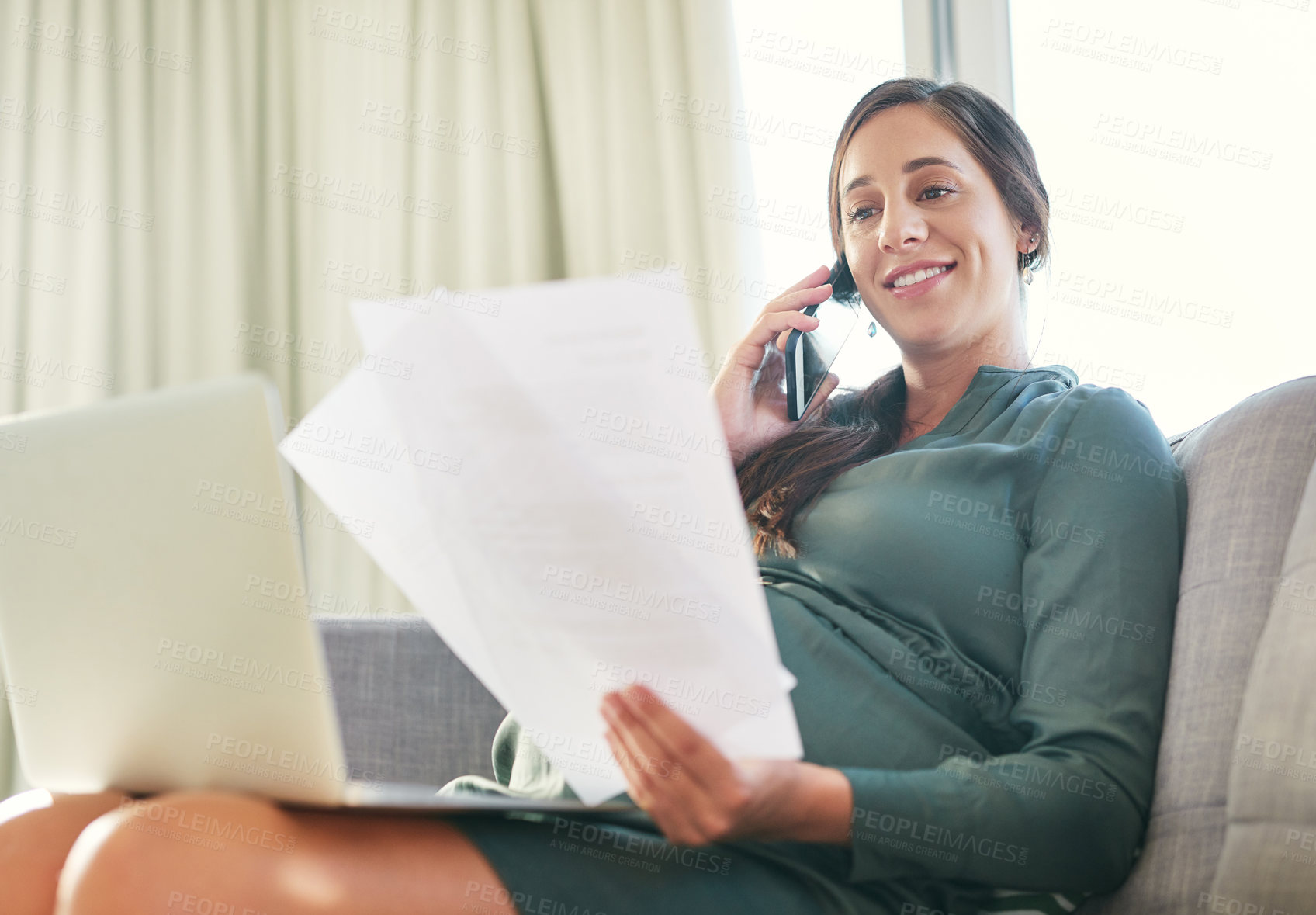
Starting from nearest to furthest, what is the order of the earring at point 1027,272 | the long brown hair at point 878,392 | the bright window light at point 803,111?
the long brown hair at point 878,392 → the earring at point 1027,272 → the bright window light at point 803,111

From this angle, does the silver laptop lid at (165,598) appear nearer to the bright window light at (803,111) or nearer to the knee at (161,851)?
the knee at (161,851)

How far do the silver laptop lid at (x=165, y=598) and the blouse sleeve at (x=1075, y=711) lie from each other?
1.31 feet

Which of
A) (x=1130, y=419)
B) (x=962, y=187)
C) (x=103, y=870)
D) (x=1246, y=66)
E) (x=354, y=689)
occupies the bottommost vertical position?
(x=354, y=689)

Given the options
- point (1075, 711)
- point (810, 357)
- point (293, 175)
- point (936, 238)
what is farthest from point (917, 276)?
point (293, 175)

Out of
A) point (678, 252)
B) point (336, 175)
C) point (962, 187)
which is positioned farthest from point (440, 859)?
point (336, 175)

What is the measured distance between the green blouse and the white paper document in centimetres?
20

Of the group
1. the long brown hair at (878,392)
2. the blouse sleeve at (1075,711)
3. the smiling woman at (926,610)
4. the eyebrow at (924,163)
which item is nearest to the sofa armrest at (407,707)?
the smiling woman at (926,610)

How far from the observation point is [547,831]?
0.73 meters

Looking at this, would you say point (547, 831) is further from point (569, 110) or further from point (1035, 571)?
point (569, 110)

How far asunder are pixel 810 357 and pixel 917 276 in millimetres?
168

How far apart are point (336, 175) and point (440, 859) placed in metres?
1.93

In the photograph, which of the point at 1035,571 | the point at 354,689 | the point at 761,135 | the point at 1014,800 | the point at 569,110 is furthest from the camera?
the point at 569,110

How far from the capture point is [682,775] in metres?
0.65

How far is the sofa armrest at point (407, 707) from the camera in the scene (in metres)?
1.36
